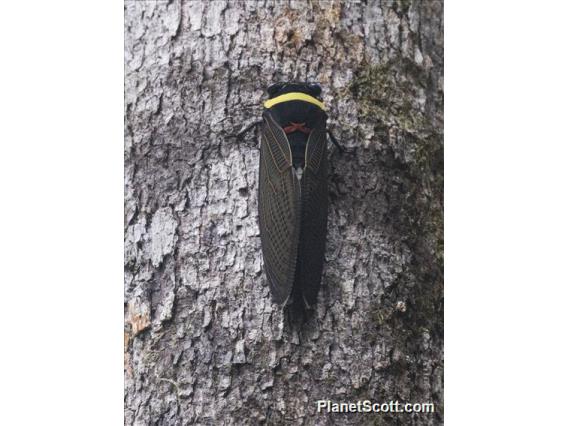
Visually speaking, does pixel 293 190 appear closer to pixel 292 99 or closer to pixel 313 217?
pixel 313 217

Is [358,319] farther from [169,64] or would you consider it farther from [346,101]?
[169,64]

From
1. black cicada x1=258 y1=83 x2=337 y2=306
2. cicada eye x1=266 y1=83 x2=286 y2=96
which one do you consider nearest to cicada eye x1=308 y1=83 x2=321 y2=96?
black cicada x1=258 y1=83 x2=337 y2=306

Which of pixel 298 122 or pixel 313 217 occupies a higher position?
pixel 298 122

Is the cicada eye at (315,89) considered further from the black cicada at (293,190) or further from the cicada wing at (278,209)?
the cicada wing at (278,209)

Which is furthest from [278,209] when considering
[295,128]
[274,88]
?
[274,88]

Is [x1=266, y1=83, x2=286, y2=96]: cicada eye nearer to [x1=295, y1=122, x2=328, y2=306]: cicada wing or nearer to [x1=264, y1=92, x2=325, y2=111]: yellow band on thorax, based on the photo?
[x1=264, y1=92, x2=325, y2=111]: yellow band on thorax

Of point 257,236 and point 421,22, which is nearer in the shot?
point 257,236

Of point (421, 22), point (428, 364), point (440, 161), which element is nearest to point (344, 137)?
point (440, 161)
